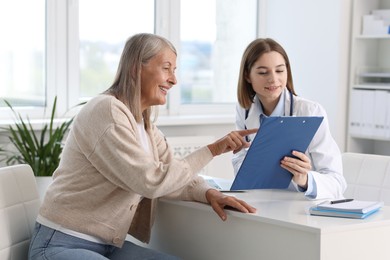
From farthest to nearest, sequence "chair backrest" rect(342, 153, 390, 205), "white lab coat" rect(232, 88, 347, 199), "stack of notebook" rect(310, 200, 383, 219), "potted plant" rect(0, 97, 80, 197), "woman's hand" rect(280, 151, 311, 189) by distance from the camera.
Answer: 1. "potted plant" rect(0, 97, 80, 197)
2. "chair backrest" rect(342, 153, 390, 205)
3. "white lab coat" rect(232, 88, 347, 199)
4. "woman's hand" rect(280, 151, 311, 189)
5. "stack of notebook" rect(310, 200, 383, 219)

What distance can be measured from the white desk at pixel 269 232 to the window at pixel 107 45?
188 cm

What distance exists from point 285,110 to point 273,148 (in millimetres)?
490

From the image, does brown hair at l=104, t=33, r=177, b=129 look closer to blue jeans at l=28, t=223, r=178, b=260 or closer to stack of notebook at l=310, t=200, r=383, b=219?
blue jeans at l=28, t=223, r=178, b=260

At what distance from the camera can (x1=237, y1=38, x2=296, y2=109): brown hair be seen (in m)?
2.90

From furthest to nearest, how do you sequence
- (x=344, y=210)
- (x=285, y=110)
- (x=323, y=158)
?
(x=285, y=110)
(x=323, y=158)
(x=344, y=210)

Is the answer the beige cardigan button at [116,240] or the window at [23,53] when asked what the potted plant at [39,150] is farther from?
the beige cardigan button at [116,240]

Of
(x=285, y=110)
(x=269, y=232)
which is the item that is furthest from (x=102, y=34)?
(x=269, y=232)

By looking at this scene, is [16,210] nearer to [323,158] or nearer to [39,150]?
[323,158]

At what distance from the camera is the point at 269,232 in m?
2.23

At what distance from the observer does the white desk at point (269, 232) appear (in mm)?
2098

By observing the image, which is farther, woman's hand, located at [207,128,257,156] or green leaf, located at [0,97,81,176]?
green leaf, located at [0,97,81,176]

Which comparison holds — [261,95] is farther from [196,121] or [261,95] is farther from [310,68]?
[310,68]

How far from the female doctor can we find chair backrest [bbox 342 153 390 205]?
1.18 feet

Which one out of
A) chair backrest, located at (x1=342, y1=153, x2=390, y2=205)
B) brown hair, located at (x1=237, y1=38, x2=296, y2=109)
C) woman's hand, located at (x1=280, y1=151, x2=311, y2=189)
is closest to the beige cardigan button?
woman's hand, located at (x1=280, y1=151, x2=311, y2=189)
